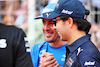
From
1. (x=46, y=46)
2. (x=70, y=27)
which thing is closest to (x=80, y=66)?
(x=70, y=27)

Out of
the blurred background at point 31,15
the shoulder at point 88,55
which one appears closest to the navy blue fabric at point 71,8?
the shoulder at point 88,55

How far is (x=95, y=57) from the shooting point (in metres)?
1.83

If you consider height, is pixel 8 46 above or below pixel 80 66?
above

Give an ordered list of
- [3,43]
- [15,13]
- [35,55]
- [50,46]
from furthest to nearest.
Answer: [15,13] → [50,46] → [35,55] → [3,43]

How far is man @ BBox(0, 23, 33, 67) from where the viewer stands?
1.72 m

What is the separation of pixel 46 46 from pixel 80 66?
0.95 m

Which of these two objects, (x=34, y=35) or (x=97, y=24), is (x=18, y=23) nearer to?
(x=34, y=35)

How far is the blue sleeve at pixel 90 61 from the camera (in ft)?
5.84

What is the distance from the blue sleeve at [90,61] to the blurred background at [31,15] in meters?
2.95

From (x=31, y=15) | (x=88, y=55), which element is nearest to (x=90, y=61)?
(x=88, y=55)

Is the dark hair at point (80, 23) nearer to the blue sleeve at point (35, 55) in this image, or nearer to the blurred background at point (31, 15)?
the blue sleeve at point (35, 55)

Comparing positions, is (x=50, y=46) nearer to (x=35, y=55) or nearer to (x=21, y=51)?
(x=35, y=55)

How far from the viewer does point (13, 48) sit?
1759mm

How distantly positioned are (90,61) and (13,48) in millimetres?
730
